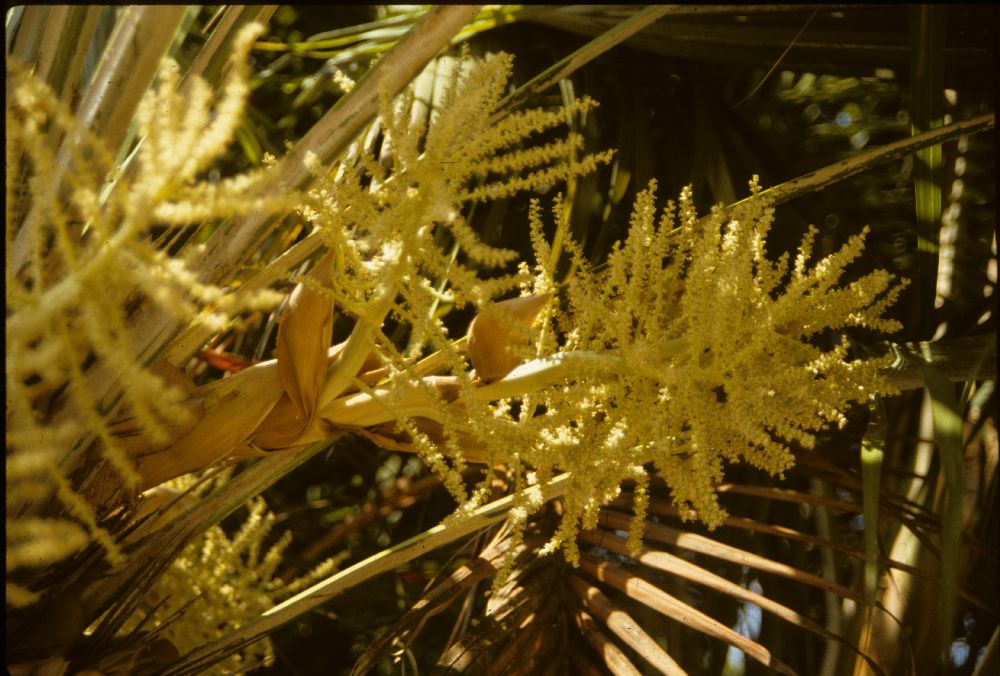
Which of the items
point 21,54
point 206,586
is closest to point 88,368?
point 21,54

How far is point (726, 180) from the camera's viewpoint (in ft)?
3.50

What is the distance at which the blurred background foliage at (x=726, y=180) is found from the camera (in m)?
1.03

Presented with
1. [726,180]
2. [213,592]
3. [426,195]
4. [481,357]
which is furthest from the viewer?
[726,180]

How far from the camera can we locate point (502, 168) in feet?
1.91

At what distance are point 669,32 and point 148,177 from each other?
783 millimetres

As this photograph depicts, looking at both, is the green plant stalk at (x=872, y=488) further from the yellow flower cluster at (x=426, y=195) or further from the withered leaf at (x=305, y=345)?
the withered leaf at (x=305, y=345)

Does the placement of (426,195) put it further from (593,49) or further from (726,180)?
(726,180)

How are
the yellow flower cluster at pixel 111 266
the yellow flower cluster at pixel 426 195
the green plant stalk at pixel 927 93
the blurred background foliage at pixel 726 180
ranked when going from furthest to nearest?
the blurred background foliage at pixel 726 180 < the green plant stalk at pixel 927 93 < the yellow flower cluster at pixel 426 195 < the yellow flower cluster at pixel 111 266

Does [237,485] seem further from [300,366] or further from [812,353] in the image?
[812,353]

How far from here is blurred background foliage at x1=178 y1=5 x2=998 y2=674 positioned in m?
1.03

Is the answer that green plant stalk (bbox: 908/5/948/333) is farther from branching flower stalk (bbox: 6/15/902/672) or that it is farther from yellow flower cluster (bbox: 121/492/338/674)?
yellow flower cluster (bbox: 121/492/338/674)

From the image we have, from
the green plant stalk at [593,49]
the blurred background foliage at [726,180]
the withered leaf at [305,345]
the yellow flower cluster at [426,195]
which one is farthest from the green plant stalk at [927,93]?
the withered leaf at [305,345]

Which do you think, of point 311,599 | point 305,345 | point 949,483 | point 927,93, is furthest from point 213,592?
point 927,93

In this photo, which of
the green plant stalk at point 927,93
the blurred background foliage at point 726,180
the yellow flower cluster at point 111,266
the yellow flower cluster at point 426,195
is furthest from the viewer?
the blurred background foliage at point 726,180
